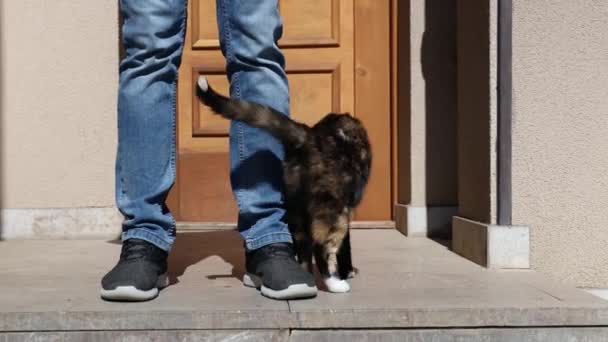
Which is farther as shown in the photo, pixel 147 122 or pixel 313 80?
pixel 313 80

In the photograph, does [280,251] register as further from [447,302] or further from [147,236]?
[447,302]

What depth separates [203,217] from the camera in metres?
4.06

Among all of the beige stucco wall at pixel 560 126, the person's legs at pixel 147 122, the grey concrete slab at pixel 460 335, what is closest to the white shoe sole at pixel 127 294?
the person's legs at pixel 147 122

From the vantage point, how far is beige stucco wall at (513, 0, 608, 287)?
2857 mm

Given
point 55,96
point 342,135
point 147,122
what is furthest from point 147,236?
point 55,96

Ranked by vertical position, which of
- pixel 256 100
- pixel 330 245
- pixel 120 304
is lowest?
pixel 120 304

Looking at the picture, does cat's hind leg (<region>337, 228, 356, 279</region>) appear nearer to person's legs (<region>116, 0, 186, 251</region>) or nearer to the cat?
the cat

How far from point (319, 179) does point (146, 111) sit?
0.54 m

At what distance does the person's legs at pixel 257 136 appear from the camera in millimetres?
2266

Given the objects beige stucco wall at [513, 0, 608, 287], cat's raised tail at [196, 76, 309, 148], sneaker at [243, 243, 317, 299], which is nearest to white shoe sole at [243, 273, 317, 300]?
sneaker at [243, 243, 317, 299]

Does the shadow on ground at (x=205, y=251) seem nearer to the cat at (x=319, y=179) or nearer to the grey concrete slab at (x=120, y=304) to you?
the grey concrete slab at (x=120, y=304)

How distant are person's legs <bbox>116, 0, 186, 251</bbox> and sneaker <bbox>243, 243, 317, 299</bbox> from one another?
28 cm

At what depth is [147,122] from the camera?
7.29 ft

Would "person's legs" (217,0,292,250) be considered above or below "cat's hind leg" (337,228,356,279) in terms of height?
above
